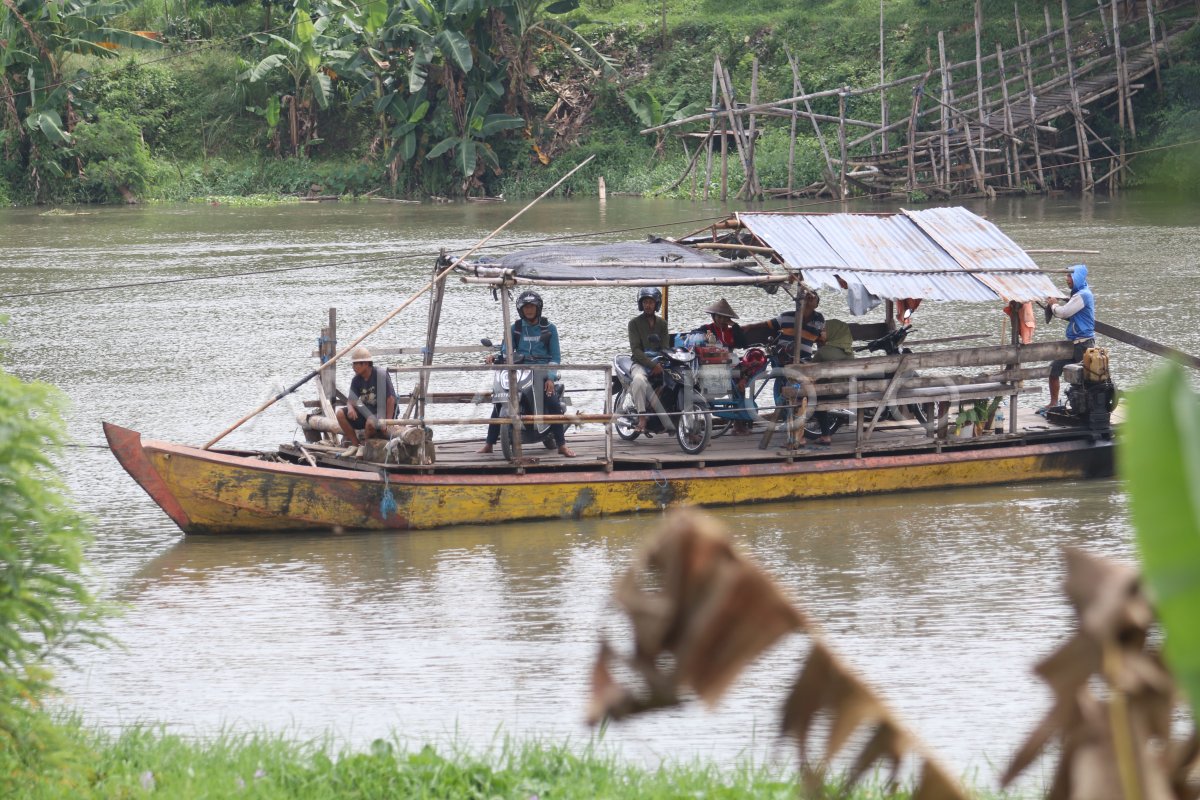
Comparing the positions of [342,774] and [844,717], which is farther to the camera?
[342,774]

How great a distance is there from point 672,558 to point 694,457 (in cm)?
861

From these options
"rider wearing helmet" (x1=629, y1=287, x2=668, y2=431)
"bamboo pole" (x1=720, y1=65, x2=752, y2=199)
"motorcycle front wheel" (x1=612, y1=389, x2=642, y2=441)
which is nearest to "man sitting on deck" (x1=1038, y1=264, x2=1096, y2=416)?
"rider wearing helmet" (x1=629, y1=287, x2=668, y2=431)

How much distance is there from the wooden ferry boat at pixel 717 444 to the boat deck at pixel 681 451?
0.02m

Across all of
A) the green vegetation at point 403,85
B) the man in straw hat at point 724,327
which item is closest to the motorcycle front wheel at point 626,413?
the man in straw hat at point 724,327

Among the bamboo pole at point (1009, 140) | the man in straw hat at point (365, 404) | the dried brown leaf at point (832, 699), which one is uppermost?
the bamboo pole at point (1009, 140)

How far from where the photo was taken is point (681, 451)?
10.9 metres

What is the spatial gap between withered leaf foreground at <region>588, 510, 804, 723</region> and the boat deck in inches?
323

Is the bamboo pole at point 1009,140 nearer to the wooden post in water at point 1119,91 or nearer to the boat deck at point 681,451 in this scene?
the wooden post in water at point 1119,91

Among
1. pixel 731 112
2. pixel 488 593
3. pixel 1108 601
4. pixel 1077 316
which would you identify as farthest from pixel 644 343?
pixel 731 112

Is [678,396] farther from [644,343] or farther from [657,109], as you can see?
[657,109]

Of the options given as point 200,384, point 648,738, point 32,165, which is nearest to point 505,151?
point 32,165

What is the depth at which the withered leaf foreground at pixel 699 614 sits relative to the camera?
1792mm

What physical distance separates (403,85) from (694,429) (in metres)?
26.2

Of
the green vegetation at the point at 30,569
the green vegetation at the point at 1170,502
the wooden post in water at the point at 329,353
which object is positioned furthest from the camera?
the wooden post in water at the point at 329,353
